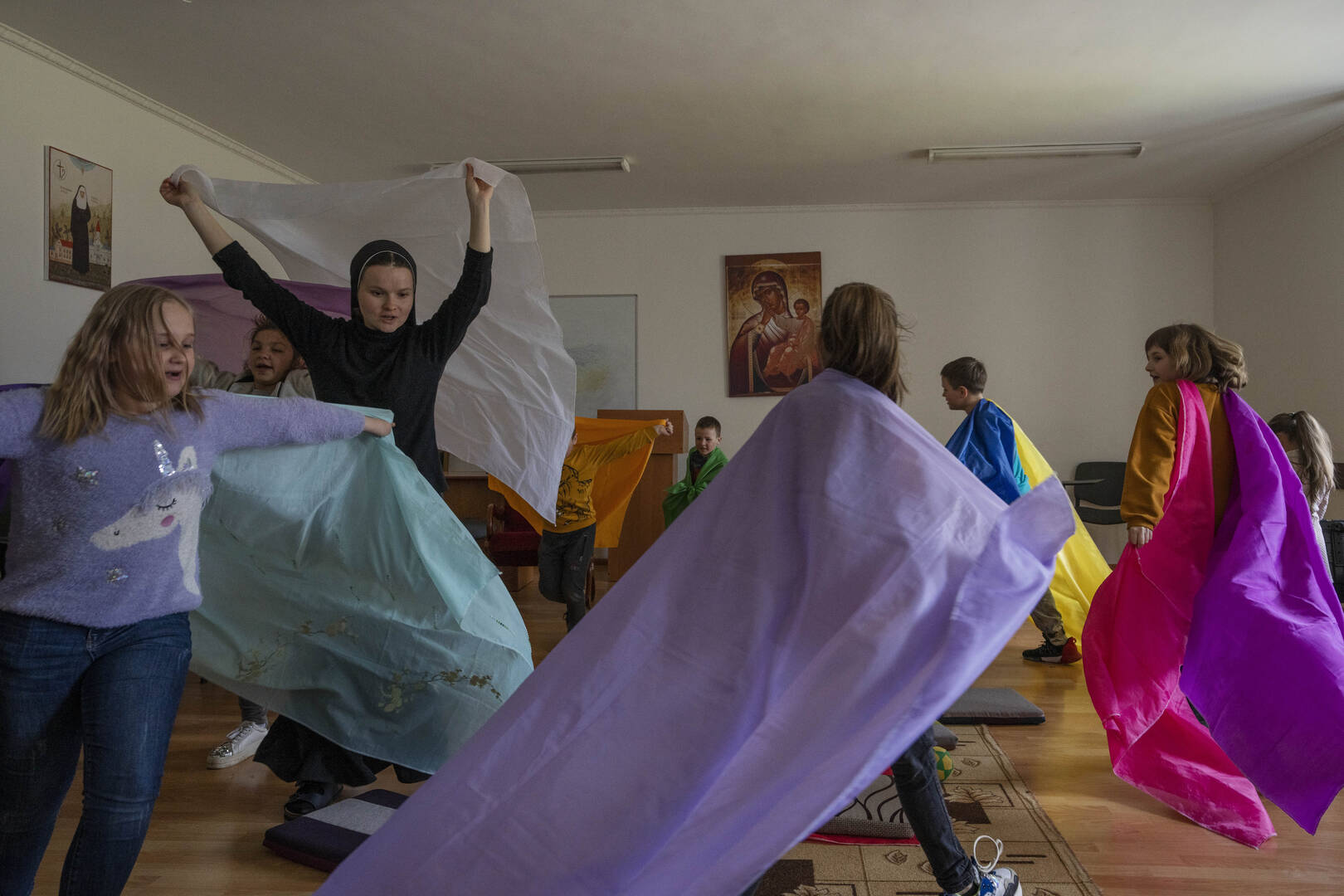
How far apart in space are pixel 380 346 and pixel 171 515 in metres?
0.74

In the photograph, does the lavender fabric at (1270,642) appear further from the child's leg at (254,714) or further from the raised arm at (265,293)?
the child's leg at (254,714)

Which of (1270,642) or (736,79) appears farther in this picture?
(736,79)

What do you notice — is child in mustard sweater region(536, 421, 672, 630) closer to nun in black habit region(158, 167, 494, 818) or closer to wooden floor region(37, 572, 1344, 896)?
wooden floor region(37, 572, 1344, 896)

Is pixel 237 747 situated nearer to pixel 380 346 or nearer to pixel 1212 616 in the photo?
pixel 380 346

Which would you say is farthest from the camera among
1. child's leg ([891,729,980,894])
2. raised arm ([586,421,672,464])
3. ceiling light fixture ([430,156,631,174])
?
ceiling light fixture ([430,156,631,174])

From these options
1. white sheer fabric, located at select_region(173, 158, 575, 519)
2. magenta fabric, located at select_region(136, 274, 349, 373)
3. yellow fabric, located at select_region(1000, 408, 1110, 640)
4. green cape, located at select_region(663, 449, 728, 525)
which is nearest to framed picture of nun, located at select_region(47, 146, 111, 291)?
magenta fabric, located at select_region(136, 274, 349, 373)

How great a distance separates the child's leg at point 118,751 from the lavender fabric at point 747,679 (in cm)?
36

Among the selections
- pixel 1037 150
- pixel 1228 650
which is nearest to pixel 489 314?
pixel 1228 650

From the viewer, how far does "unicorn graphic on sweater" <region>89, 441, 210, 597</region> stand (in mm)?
Answer: 1476

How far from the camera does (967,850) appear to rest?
2320mm

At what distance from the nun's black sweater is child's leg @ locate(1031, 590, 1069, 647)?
3.28 meters

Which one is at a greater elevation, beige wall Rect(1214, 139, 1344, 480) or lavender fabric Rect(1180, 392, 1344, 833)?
beige wall Rect(1214, 139, 1344, 480)

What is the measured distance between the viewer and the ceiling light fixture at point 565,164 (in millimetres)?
6211

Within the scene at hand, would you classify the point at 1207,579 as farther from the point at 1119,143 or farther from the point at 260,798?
the point at 1119,143
